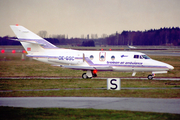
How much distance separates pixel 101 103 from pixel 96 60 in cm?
1251

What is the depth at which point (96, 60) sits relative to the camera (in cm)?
2659

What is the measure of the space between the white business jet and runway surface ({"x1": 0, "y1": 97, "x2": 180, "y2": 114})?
35.4 feet

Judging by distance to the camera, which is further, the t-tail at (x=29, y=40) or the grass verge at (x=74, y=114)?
the t-tail at (x=29, y=40)

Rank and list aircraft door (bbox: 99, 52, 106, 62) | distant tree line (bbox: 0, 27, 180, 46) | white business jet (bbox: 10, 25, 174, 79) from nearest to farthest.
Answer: white business jet (bbox: 10, 25, 174, 79) → aircraft door (bbox: 99, 52, 106, 62) → distant tree line (bbox: 0, 27, 180, 46)

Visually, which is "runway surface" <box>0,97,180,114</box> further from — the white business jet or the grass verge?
the white business jet

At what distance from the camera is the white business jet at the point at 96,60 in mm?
26156

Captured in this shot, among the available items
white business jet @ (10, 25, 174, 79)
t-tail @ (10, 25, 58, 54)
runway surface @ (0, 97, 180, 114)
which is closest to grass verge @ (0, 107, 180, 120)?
runway surface @ (0, 97, 180, 114)

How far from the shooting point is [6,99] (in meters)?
15.6

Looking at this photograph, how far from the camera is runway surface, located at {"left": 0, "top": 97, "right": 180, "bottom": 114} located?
13.0m

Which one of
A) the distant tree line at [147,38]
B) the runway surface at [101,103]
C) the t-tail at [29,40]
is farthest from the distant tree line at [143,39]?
the runway surface at [101,103]

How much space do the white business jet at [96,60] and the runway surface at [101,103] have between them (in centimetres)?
1080

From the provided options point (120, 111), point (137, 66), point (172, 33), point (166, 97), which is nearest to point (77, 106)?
point (120, 111)

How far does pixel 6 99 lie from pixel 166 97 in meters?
8.88

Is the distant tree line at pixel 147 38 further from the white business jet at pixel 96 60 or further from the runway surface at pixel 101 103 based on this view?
the runway surface at pixel 101 103
